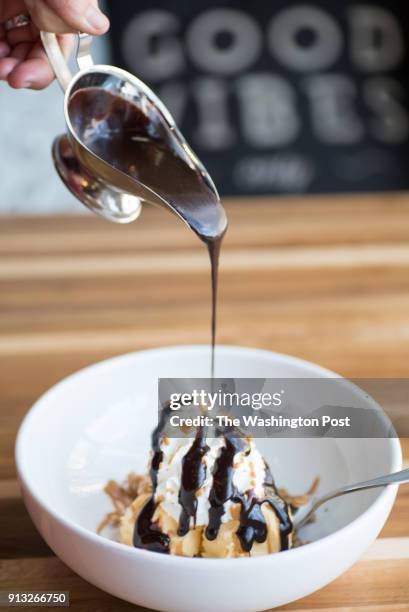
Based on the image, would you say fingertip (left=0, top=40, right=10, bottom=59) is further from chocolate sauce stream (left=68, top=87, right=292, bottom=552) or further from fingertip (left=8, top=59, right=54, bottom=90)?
chocolate sauce stream (left=68, top=87, right=292, bottom=552)

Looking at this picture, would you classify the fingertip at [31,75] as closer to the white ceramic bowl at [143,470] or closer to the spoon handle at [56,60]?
the spoon handle at [56,60]

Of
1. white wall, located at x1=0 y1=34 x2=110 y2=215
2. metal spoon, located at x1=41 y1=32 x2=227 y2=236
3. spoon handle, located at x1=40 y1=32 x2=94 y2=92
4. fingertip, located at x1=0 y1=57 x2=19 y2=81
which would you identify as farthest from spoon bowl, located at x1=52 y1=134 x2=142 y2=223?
white wall, located at x1=0 y1=34 x2=110 y2=215

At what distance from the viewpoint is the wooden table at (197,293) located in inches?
42.9

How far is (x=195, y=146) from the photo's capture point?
254 centimetres

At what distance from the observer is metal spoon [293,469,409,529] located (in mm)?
667

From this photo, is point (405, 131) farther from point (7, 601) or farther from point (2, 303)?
point (7, 601)

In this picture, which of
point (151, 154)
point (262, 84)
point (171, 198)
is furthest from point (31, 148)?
point (171, 198)

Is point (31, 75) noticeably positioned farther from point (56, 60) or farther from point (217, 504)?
point (217, 504)

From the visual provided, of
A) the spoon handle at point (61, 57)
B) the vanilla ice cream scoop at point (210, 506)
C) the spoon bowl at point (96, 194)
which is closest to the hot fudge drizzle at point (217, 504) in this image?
the vanilla ice cream scoop at point (210, 506)

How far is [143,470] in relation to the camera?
88 cm

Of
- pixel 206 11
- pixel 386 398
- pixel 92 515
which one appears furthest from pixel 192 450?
pixel 206 11

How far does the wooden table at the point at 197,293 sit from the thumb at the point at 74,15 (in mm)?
444

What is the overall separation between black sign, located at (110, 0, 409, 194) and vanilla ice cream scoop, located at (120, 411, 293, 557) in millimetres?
1896

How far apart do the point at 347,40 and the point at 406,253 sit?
1.36m
